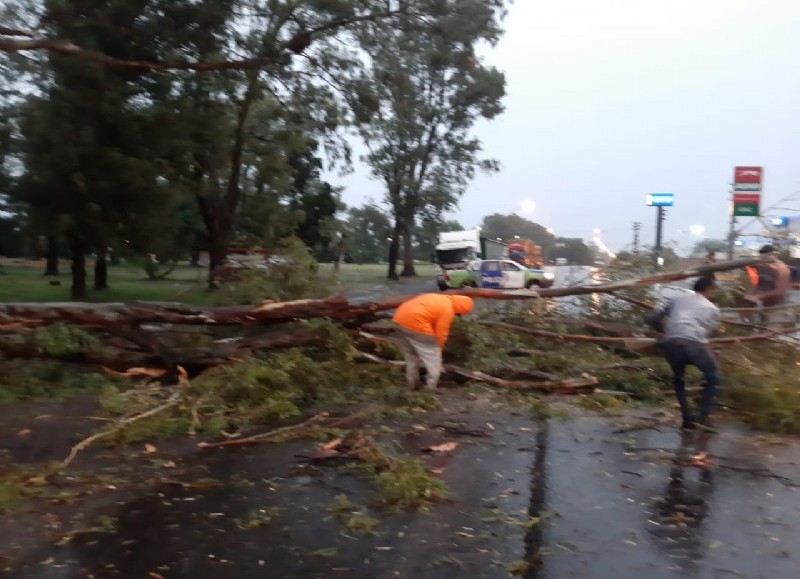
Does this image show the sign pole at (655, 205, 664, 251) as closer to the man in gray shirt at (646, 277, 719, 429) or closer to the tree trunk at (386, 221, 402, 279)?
the man in gray shirt at (646, 277, 719, 429)

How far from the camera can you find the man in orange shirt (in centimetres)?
813

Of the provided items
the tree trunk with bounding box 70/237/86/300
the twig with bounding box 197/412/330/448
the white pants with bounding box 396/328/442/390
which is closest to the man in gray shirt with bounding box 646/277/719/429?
the white pants with bounding box 396/328/442/390

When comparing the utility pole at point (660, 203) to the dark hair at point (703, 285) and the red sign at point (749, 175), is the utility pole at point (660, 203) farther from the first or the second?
the dark hair at point (703, 285)

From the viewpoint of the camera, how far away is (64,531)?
4449mm

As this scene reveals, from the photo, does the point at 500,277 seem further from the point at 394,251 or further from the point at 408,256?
the point at 408,256

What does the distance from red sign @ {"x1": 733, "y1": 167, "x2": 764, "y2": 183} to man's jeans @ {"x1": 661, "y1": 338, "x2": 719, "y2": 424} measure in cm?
839

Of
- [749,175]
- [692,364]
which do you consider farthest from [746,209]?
[692,364]

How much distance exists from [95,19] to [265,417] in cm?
839

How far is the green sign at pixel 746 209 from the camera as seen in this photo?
1388 centimetres

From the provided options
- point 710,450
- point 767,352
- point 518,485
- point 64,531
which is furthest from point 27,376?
point 767,352

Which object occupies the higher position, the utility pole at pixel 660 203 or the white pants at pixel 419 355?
the utility pole at pixel 660 203

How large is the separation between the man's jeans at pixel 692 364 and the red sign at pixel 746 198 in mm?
8104

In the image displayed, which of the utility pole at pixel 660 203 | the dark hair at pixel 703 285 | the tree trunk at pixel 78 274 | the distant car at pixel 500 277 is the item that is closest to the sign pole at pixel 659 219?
the utility pole at pixel 660 203

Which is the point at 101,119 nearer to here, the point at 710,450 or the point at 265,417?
the point at 265,417
